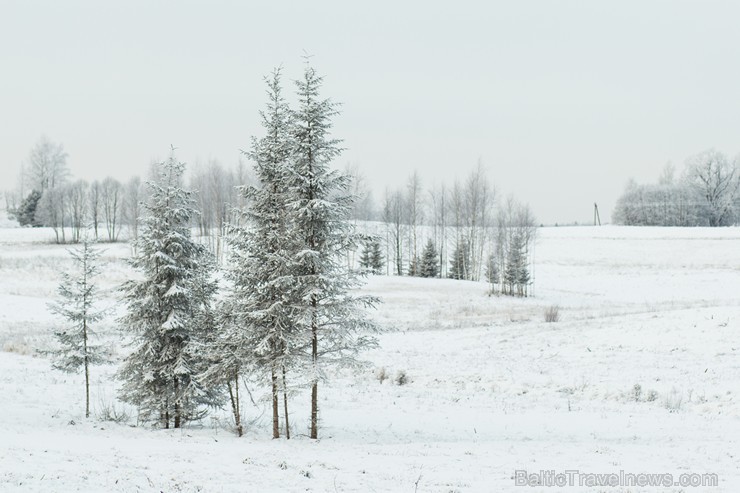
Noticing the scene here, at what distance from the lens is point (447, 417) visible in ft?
58.6

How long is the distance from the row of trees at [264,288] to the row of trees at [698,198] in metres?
108

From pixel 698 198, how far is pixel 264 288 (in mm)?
112688

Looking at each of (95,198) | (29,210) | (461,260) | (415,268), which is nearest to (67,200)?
(95,198)

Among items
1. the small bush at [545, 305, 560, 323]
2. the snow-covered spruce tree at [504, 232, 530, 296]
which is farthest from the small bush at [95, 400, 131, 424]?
the snow-covered spruce tree at [504, 232, 530, 296]

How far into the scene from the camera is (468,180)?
67.2 meters

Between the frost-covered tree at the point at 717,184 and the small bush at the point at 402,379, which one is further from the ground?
the frost-covered tree at the point at 717,184

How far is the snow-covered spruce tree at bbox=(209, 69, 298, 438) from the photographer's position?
47.9 ft

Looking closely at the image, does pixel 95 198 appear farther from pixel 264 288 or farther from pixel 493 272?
pixel 264 288

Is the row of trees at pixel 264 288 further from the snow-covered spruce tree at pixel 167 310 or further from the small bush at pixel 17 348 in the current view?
the small bush at pixel 17 348

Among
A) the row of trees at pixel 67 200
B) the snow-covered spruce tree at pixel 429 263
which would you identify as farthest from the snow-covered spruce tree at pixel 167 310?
the row of trees at pixel 67 200

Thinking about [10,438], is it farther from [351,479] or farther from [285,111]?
[285,111]

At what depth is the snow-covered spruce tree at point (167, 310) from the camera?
15.5 meters

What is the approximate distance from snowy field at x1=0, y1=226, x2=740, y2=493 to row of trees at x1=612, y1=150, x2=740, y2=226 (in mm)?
79373

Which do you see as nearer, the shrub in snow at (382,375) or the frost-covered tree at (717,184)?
the shrub in snow at (382,375)
